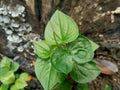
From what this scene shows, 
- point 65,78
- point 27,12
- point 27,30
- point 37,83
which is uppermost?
point 27,12

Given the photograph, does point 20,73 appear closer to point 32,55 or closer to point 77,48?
point 32,55

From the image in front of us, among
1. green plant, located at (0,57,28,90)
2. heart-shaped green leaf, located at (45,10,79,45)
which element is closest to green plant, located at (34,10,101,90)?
heart-shaped green leaf, located at (45,10,79,45)

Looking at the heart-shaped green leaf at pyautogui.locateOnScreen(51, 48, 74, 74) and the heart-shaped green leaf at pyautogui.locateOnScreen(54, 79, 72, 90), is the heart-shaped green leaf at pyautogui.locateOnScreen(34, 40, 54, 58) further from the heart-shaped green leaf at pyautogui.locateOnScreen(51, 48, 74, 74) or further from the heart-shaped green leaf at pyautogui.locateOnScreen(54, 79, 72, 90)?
the heart-shaped green leaf at pyautogui.locateOnScreen(54, 79, 72, 90)

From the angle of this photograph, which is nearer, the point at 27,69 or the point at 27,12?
the point at 27,12

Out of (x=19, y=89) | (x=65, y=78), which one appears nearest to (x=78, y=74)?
(x=65, y=78)

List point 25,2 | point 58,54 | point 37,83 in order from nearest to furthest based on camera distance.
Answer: point 58,54, point 25,2, point 37,83

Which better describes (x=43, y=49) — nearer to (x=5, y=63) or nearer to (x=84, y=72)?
(x=84, y=72)

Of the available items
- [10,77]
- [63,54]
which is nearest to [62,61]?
[63,54]
